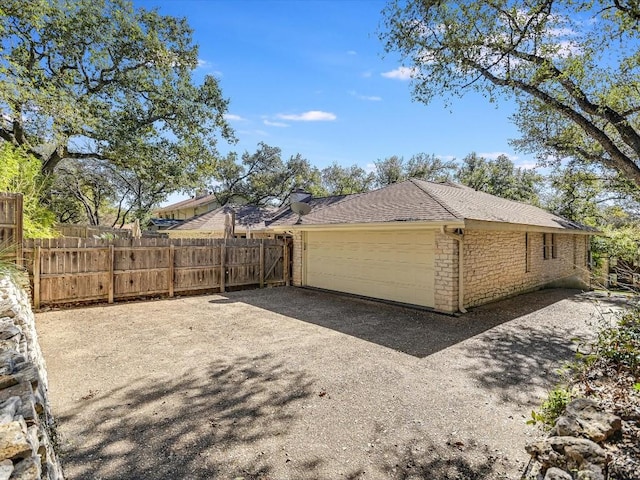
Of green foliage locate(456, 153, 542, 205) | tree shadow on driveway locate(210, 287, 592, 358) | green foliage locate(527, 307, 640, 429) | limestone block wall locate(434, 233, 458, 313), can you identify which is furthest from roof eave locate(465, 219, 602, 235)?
green foliage locate(456, 153, 542, 205)

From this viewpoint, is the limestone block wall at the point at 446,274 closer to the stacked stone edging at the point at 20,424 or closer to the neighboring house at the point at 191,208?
the stacked stone edging at the point at 20,424

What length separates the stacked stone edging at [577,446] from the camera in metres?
2.12

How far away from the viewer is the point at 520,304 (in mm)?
9867

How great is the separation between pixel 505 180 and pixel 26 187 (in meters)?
29.8

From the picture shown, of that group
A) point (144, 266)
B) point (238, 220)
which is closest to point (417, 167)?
point (238, 220)

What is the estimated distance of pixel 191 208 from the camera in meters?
34.8

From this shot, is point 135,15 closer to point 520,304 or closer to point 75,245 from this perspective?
point 75,245

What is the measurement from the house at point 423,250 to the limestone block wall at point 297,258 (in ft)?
0.13

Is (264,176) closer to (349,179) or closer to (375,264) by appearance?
(349,179)

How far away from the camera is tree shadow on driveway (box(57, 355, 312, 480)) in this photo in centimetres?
282

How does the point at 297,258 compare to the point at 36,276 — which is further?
the point at 297,258

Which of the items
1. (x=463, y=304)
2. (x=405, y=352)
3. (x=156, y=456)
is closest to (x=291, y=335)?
(x=405, y=352)

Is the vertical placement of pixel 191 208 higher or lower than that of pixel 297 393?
higher

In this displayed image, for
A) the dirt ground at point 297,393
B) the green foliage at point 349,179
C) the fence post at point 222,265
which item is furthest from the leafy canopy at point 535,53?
the green foliage at point 349,179
